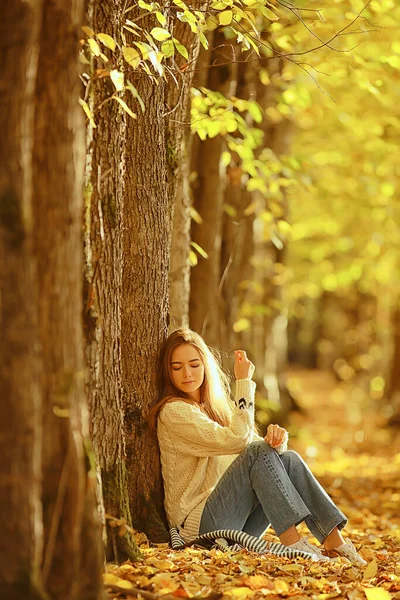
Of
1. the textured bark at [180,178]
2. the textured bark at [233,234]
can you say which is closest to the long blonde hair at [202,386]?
the textured bark at [180,178]

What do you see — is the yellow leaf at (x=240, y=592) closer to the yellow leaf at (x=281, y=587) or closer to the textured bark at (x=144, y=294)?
the yellow leaf at (x=281, y=587)

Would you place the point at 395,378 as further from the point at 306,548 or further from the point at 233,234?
the point at 306,548

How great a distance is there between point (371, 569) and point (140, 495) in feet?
4.67

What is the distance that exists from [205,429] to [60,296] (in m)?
2.17

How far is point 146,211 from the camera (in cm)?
545

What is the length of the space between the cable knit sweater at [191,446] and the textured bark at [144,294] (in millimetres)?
91

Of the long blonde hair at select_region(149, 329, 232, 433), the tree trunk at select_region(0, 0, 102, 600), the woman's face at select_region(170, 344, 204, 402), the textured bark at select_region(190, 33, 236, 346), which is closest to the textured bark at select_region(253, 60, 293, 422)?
the textured bark at select_region(190, 33, 236, 346)

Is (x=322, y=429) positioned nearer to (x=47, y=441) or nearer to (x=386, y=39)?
(x=386, y=39)

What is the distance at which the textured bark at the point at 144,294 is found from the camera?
5.36m

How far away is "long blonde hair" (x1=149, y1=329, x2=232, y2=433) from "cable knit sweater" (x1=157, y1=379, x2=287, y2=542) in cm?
9

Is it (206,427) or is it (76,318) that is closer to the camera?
(76,318)

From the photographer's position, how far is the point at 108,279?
4.66 m

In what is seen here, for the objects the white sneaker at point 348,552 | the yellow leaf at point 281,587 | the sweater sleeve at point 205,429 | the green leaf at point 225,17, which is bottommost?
the white sneaker at point 348,552

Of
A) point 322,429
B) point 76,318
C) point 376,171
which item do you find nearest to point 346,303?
point 322,429
